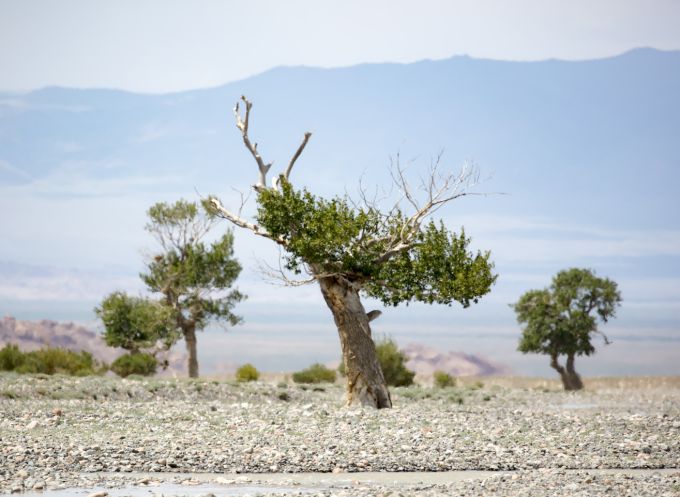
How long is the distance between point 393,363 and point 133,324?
50.2 feet

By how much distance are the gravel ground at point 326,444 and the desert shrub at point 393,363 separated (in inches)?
709

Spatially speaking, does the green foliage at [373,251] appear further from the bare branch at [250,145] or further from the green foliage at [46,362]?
the green foliage at [46,362]

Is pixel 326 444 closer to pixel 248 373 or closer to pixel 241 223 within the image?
pixel 241 223

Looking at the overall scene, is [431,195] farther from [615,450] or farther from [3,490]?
[3,490]

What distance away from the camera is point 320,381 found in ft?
159

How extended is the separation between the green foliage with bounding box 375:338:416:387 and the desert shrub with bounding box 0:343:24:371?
18077mm

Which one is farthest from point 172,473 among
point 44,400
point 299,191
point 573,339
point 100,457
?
point 573,339

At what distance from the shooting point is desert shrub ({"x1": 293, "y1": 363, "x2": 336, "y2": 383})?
4828cm

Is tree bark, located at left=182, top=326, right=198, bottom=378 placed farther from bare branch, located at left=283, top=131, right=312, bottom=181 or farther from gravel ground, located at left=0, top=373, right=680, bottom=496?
bare branch, located at left=283, top=131, right=312, bottom=181

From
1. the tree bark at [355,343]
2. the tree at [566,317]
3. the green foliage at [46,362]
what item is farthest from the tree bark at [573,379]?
the tree bark at [355,343]

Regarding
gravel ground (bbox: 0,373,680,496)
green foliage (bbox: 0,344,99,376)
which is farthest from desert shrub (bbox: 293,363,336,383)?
gravel ground (bbox: 0,373,680,496)

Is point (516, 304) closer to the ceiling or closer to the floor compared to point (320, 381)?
closer to the ceiling

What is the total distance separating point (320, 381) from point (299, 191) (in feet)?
79.5

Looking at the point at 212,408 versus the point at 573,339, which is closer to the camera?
the point at 212,408
